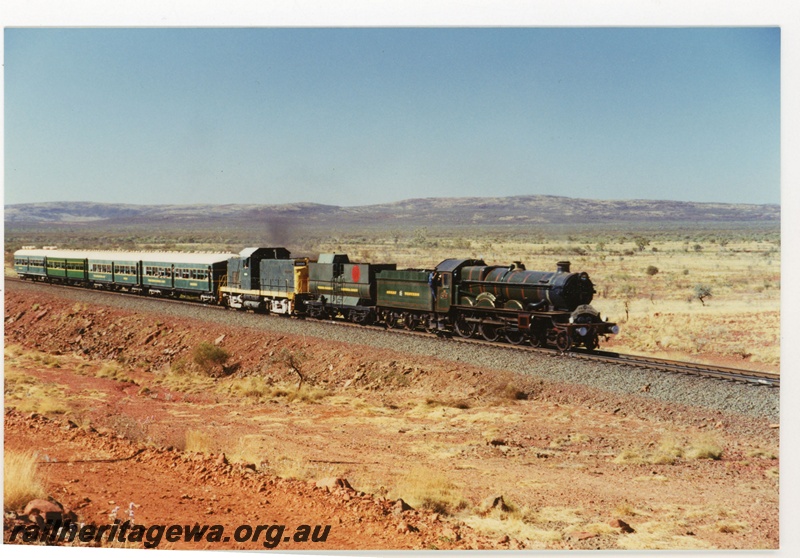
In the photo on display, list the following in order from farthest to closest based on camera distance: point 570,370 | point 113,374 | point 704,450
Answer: point 113,374
point 570,370
point 704,450

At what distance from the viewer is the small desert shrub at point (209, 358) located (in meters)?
25.8

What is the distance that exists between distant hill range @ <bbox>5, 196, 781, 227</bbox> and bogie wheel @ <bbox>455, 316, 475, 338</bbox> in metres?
72.5

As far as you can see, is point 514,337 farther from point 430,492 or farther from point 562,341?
point 430,492

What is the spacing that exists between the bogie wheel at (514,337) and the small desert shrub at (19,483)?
1415cm

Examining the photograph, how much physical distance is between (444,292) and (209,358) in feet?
28.2

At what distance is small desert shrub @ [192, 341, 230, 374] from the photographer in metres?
25.8

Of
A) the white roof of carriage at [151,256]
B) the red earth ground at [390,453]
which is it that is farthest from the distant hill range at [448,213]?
the red earth ground at [390,453]

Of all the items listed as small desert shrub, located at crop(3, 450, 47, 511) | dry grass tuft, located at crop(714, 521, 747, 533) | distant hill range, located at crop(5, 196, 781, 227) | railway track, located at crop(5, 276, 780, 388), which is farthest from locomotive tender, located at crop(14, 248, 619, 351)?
distant hill range, located at crop(5, 196, 781, 227)

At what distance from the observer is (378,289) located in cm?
2791

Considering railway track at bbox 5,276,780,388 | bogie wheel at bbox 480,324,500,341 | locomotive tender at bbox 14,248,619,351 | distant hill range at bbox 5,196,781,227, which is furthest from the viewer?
distant hill range at bbox 5,196,781,227

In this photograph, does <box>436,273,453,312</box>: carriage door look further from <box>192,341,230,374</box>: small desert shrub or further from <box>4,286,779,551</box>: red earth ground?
<box>192,341,230,374</box>: small desert shrub

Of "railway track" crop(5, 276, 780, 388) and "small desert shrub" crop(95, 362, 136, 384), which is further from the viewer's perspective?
"small desert shrub" crop(95, 362, 136, 384)

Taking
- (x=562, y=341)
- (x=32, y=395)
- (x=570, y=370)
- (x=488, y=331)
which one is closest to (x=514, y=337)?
(x=488, y=331)
